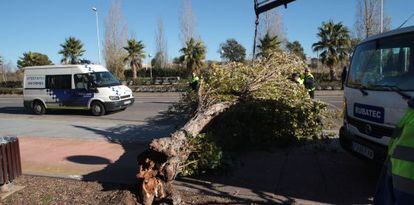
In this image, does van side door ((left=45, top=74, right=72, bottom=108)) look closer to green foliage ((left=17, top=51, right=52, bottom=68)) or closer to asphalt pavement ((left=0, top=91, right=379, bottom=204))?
asphalt pavement ((left=0, top=91, right=379, bottom=204))

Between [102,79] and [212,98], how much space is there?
30.9 ft

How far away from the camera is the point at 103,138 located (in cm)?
1077

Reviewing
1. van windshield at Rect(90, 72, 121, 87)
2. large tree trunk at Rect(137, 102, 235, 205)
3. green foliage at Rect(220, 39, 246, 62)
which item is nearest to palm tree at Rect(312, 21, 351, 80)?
green foliage at Rect(220, 39, 246, 62)

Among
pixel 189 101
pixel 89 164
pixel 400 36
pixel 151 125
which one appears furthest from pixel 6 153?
pixel 151 125

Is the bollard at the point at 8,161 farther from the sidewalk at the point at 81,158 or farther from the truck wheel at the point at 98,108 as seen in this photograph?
the truck wheel at the point at 98,108

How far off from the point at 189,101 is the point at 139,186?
417 centimetres

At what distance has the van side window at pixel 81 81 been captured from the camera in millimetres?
16797

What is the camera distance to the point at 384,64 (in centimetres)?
554

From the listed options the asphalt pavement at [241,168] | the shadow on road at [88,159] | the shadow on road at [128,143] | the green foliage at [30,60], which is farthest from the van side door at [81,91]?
the green foliage at [30,60]

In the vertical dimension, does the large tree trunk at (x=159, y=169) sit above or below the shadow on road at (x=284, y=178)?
above

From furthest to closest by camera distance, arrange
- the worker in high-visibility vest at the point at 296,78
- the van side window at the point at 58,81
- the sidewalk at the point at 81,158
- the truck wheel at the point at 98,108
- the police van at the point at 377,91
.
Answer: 1. the van side window at the point at 58,81
2. the truck wheel at the point at 98,108
3. the worker in high-visibility vest at the point at 296,78
4. the sidewalk at the point at 81,158
5. the police van at the point at 377,91

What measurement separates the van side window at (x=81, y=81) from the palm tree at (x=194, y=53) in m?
21.5

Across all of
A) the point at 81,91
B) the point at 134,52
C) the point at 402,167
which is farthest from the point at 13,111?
the point at 134,52

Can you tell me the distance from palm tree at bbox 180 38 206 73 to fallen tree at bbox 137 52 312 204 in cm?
2726
